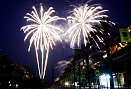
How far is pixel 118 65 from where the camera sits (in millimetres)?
45531

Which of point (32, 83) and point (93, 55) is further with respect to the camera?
point (32, 83)

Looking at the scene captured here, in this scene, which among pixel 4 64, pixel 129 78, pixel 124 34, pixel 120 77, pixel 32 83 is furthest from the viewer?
pixel 32 83

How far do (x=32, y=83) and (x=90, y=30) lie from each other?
1341 inches

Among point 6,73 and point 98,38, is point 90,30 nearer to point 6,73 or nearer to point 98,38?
point 98,38

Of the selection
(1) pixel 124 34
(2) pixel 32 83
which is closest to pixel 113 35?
(1) pixel 124 34

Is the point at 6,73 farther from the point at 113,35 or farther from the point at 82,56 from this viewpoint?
the point at 113,35

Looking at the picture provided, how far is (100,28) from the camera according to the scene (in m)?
32.9

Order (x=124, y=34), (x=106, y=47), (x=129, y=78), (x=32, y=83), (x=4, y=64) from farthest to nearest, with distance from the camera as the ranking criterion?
(x=32, y=83) → (x=4, y=64) → (x=129, y=78) → (x=106, y=47) → (x=124, y=34)

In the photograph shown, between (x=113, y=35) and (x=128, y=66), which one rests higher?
(x=113, y=35)

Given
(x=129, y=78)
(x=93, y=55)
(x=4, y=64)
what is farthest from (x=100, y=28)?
(x=4, y=64)

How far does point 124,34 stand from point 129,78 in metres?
30.3

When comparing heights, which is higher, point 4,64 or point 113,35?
point 113,35

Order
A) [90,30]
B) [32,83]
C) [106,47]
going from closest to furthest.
Result: [106,47]
[90,30]
[32,83]

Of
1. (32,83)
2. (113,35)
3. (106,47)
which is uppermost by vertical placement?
(113,35)
